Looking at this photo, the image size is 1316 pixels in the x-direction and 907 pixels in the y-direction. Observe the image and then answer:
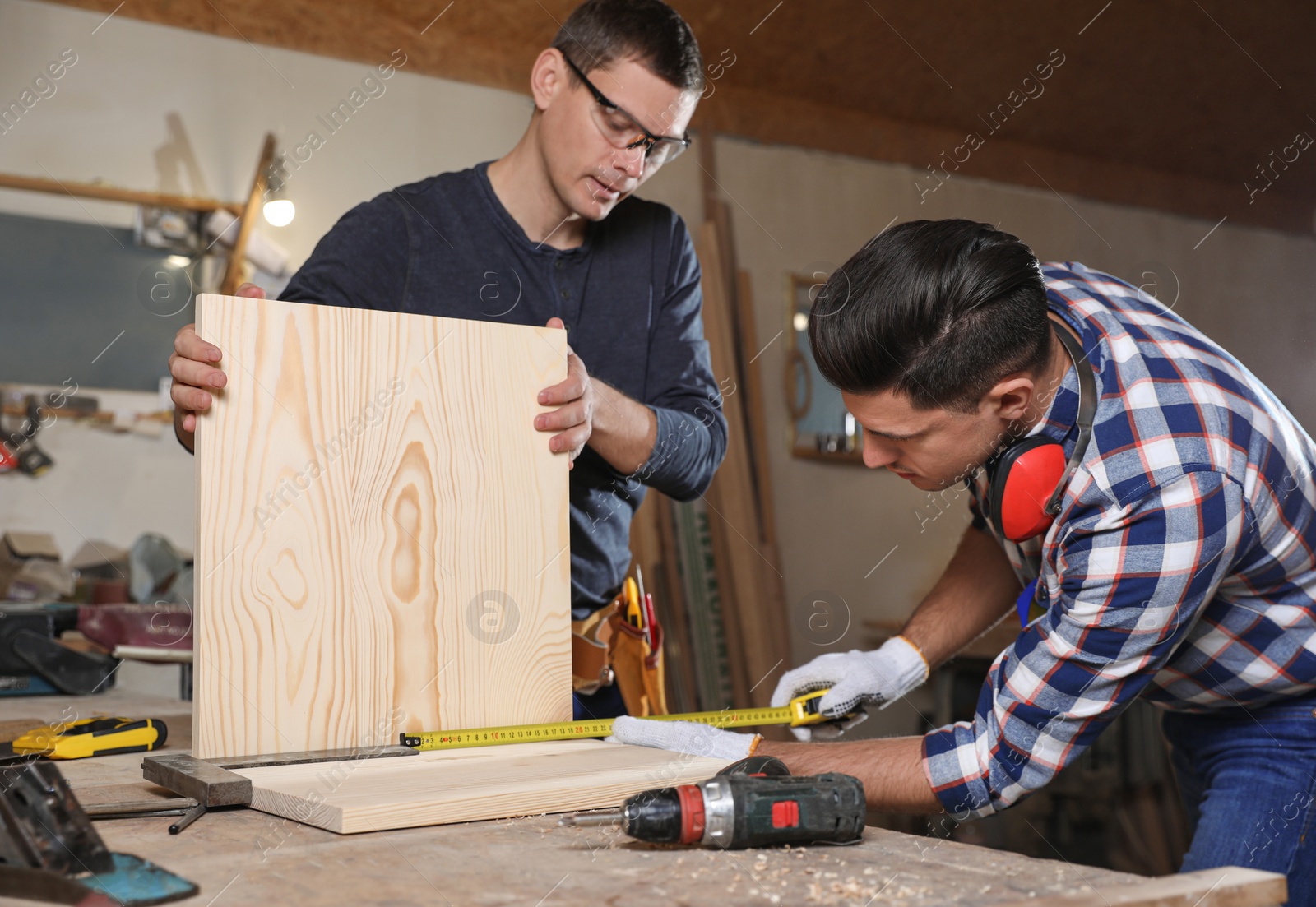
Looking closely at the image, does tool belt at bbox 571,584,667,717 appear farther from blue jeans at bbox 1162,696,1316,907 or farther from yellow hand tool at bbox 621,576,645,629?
blue jeans at bbox 1162,696,1316,907

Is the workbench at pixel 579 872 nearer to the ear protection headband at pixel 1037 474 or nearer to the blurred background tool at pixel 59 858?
the blurred background tool at pixel 59 858

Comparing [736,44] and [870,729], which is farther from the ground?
[736,44]

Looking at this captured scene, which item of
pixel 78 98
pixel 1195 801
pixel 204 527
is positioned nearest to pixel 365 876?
pixel 204 527

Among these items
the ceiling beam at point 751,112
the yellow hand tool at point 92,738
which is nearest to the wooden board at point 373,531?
the yellow hand tool at point 92,738

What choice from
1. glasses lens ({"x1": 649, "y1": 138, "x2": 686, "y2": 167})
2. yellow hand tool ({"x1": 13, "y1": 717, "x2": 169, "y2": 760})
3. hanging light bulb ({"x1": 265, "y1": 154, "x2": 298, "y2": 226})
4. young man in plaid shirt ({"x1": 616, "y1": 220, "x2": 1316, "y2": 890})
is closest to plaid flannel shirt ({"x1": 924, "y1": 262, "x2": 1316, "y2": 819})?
young man in plaid shirt ({"x1": 616, "y1": 220, "x2": 1316, "y2": 890})

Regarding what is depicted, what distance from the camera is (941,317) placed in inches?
56.7

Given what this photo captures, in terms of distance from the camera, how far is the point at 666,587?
473 cm

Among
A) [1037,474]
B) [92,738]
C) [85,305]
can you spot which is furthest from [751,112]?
[92,738]

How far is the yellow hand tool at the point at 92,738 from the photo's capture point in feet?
4.73

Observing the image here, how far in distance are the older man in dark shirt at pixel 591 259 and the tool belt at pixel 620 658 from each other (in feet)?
0.14

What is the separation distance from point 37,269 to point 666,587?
2936 mm

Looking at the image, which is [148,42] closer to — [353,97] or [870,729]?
[353,97]

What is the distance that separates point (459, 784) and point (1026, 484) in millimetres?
846

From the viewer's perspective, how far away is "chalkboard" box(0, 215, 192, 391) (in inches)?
158
